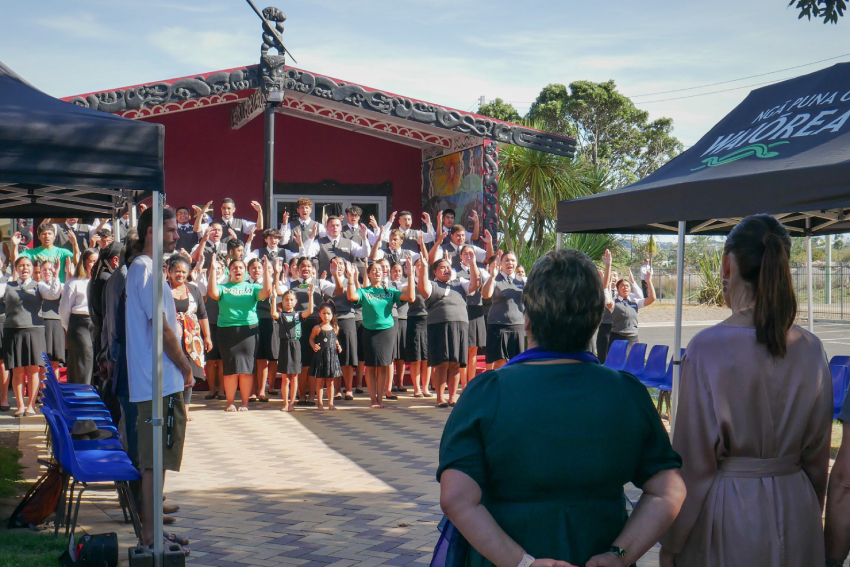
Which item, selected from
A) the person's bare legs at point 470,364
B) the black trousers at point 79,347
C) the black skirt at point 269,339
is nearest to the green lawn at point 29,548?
the black trousers at point 79,347

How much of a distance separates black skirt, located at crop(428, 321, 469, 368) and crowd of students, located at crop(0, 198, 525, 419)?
2cm

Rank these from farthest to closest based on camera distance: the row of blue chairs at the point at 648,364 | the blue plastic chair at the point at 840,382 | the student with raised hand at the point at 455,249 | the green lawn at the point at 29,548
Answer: the student with raised hand at the point at 455,249
the row of blue chairs at the point at 648,364
the blue plastic chair at the point at 840,382
the green lawn at the point at 29,548

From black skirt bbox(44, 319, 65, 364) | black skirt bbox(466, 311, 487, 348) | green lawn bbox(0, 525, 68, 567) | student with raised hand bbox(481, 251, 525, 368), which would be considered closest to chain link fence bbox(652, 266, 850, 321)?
black skirt bbox(466, 311, 487, 348)

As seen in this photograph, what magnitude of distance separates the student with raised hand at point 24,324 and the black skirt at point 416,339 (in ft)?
14.2

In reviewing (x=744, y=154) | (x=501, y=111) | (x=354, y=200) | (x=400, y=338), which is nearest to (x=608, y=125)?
(x=501, y=111)

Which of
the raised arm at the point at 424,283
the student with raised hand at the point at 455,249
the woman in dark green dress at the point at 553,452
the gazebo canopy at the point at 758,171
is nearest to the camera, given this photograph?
the woman in dark green dress at the point at 553,452

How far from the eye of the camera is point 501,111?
41.6 m

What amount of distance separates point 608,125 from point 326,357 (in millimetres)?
31730

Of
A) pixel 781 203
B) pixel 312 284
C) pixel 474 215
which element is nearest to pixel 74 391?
pixel 312 284

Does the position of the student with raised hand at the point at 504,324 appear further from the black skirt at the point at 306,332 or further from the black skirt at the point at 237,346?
the black skirt at the point at 237,346

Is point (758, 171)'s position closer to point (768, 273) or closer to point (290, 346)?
point (768, 273)

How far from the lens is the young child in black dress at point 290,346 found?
380 inches

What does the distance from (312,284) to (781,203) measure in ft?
22.4

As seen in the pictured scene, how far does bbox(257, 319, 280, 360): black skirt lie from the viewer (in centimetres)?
999
